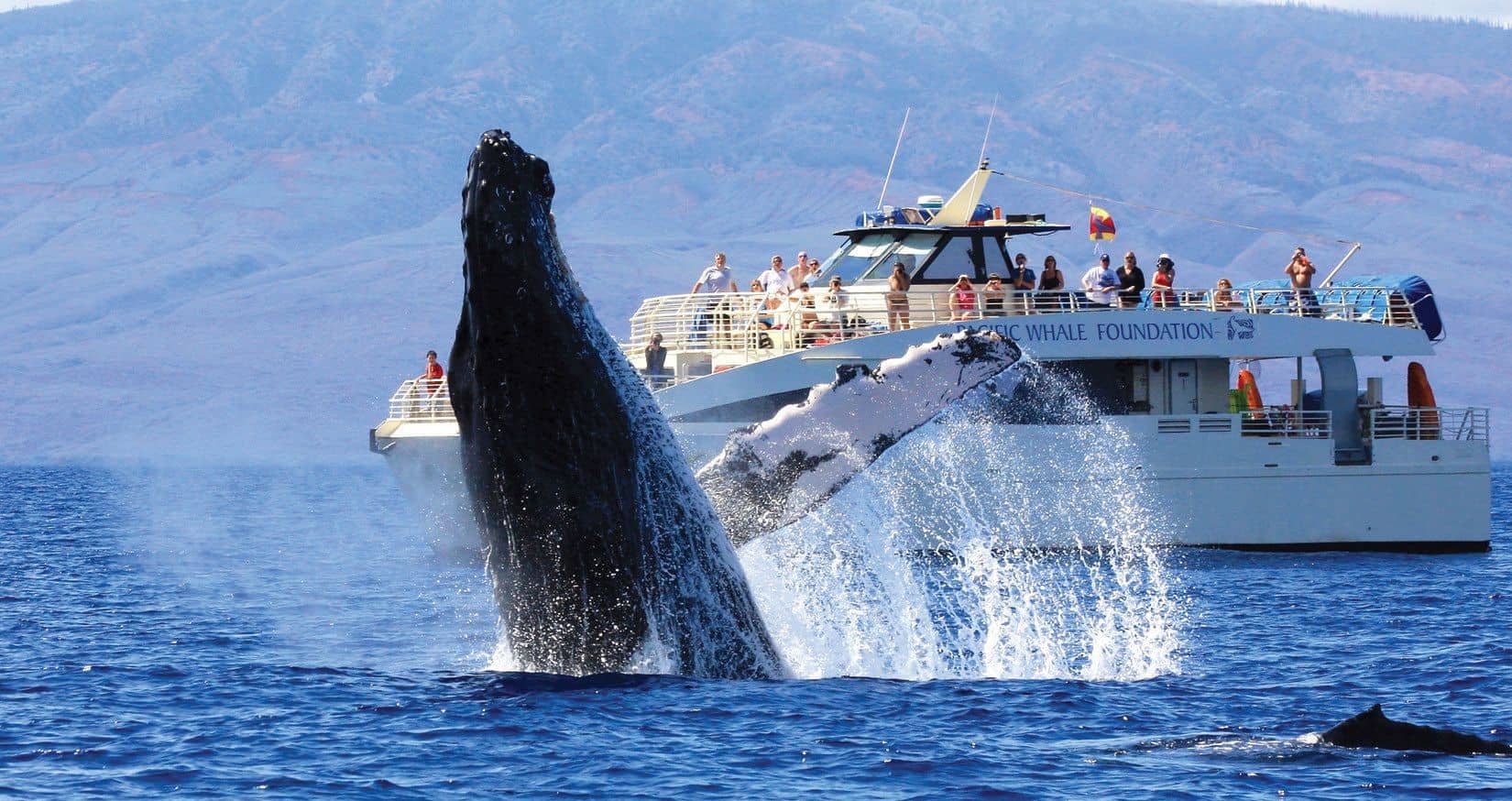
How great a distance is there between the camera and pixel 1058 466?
27.6 m

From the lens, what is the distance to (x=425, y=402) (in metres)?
29.4

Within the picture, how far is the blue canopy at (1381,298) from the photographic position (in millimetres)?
29781

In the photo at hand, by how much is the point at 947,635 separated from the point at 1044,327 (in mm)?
10974

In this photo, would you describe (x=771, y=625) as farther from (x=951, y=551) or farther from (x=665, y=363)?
(x=665, y=363)

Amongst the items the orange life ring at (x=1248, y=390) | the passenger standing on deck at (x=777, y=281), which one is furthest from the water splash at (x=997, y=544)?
the passenger standing on deck at (x=777, y=281)

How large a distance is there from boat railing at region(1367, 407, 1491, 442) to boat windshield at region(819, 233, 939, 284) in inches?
279

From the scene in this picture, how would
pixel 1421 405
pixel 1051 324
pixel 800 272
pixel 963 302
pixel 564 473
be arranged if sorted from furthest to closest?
1. pixel 1421 405
2. pixel 800 272
3. pixel 963 302
4. pixel 1051 324
5. pixel 564 473

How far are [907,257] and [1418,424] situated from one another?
7898mm

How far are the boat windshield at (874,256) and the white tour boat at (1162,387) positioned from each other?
1.4 inches

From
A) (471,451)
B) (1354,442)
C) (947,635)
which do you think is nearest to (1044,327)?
(1354,442)

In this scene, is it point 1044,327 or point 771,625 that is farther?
point 1044,327

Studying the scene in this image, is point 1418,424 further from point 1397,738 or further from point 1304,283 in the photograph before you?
point 1397,738

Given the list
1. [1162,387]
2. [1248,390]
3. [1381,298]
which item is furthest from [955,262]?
[1381,298]

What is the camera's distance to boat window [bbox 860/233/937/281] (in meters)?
29.9
